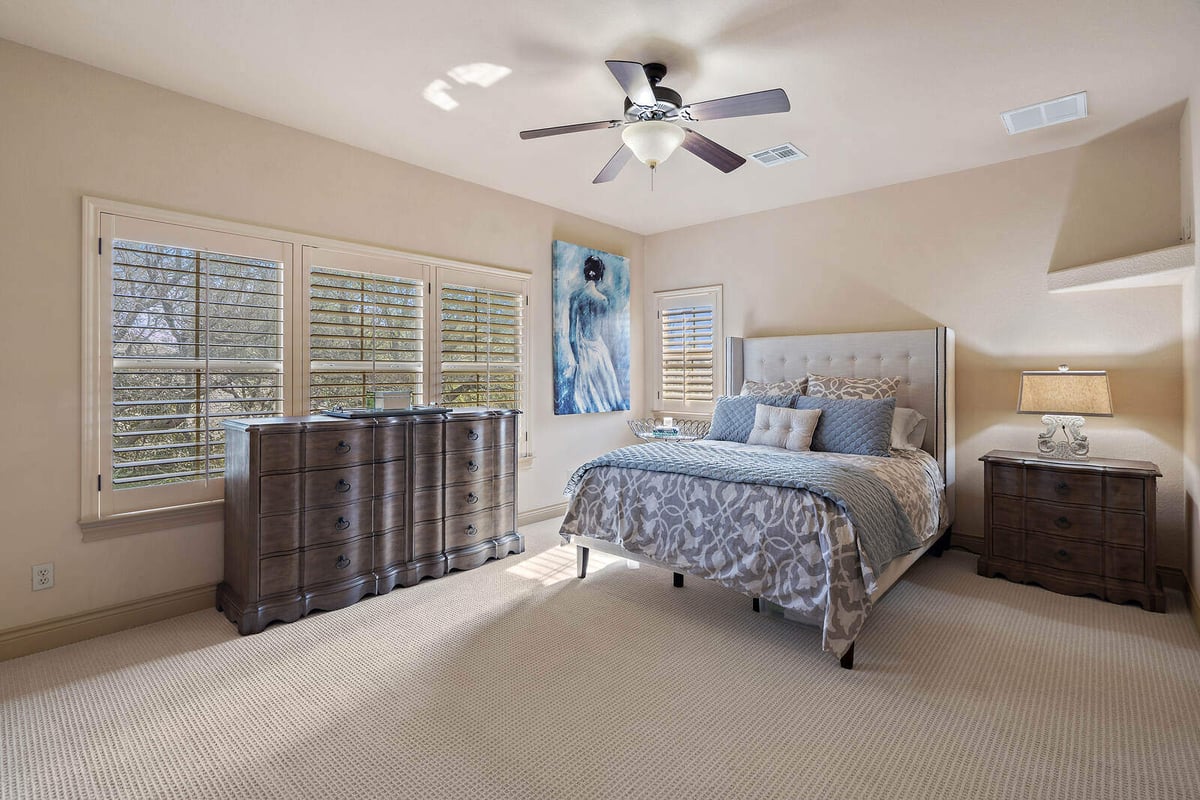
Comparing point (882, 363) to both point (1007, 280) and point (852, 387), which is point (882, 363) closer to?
point (852, 387)

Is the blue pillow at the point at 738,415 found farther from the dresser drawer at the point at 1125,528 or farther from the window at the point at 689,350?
the dresser drawer at the point at 1125,528

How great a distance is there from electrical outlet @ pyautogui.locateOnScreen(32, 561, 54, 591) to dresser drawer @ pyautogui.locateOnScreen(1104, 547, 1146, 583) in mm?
5352

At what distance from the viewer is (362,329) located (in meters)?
3.60

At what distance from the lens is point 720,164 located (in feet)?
9.83

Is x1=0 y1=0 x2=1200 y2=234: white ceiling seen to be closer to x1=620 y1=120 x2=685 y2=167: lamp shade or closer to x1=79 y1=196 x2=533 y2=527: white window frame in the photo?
x1=620 y1=120 x2=685 y2=167: lamp shade

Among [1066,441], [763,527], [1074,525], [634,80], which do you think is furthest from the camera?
[1066,441]

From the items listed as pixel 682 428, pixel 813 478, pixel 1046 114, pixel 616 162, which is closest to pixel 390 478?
pixel 616 162

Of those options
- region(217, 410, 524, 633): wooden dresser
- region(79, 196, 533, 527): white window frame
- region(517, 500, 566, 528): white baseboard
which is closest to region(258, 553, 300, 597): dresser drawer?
region(217, 410, 524, 633): wooden dresser

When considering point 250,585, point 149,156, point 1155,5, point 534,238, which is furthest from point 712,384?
point 149,156

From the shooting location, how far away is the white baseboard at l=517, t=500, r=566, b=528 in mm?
4676

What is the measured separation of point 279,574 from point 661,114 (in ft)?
9.77

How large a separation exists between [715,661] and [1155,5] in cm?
318

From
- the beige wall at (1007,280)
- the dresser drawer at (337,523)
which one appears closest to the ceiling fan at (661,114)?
the beige wall at (1007,280)

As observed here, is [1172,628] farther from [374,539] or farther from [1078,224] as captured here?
[374,539]
